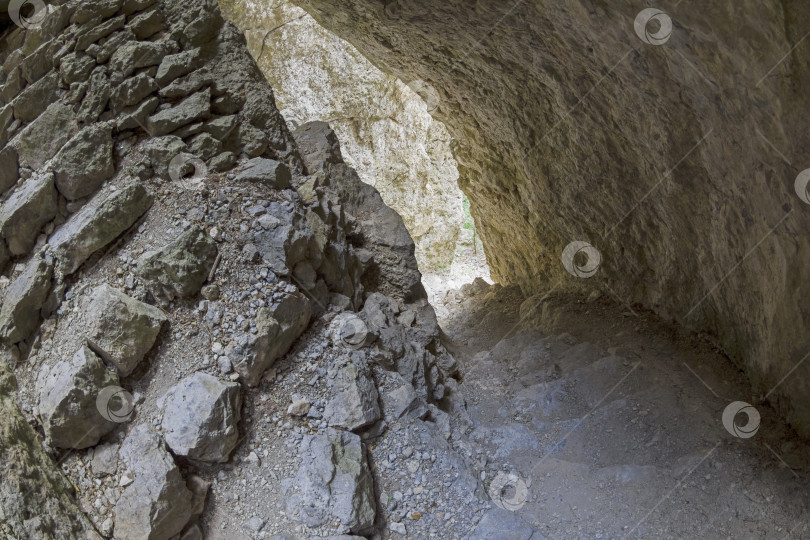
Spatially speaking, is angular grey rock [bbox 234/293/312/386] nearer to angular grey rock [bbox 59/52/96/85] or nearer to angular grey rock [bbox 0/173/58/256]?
angular grey rock [bbox 0/173/58/256]

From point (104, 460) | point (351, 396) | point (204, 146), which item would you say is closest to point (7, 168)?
point (204, 146)

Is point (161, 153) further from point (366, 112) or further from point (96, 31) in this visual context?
point (366, 112)

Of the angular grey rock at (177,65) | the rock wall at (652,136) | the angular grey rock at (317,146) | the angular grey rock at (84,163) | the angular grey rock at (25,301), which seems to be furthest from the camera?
the angular grey rock at (317,146)

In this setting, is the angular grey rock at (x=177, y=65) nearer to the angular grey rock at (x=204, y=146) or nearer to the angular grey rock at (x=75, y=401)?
the angular grey rock at (x=204, y=146)

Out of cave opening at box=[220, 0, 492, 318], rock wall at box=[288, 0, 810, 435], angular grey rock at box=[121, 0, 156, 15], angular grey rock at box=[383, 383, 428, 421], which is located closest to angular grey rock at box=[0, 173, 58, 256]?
angular grey rock at box=[121, 0, 156, 15]

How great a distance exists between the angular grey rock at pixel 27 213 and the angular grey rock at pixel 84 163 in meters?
0.08

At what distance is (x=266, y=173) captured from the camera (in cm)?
351

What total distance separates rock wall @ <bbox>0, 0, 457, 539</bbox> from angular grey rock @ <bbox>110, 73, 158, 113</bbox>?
1cm

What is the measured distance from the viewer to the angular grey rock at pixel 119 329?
9.00 ft

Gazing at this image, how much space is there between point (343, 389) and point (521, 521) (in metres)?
1.13

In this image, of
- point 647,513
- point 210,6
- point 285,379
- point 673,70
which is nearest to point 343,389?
point 285,379

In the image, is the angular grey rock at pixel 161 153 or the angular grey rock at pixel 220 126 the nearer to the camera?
the angular grey rock at pixel 161 153

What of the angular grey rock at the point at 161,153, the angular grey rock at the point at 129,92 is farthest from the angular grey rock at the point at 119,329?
the angular grey rock at the point at 129,92

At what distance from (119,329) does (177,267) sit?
42cm
